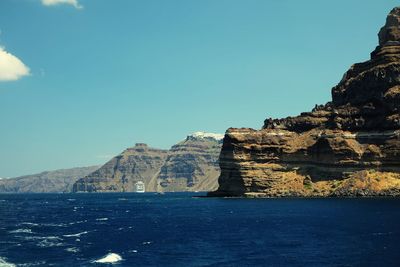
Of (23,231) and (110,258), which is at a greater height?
(23,231)

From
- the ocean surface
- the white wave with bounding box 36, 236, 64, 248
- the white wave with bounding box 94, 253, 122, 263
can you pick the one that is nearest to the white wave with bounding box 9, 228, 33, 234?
the ocean surface

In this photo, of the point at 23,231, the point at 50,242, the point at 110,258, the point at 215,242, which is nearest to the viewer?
the point at 110,258

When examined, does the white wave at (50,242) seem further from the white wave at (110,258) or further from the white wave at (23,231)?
the white wave at (110,258)

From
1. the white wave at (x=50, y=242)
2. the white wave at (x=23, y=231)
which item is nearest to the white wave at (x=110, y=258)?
the white wave at (x=50, y=242)

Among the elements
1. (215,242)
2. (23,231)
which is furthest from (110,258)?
(23,231)

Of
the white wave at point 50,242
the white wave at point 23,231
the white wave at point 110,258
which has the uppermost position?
the white wave at point 23,231

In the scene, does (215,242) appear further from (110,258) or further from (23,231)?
(23,231)

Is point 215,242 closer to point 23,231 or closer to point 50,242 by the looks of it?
point 50,242

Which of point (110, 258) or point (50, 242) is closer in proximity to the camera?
point (110, 258)

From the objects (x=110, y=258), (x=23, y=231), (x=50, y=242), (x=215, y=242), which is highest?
(x=23, y=231)

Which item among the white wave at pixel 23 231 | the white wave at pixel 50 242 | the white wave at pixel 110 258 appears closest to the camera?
the white wave at pixel 110 258

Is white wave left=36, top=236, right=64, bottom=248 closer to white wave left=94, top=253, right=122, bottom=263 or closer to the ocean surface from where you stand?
the ocean surface

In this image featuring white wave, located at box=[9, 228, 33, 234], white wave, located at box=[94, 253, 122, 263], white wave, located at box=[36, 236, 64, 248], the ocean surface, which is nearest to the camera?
white wave, located at box=[94, 253, 122, 263]

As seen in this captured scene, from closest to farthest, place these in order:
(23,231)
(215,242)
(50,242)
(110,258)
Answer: (110,258) → (215,242) → (50,242) → (23,231)
